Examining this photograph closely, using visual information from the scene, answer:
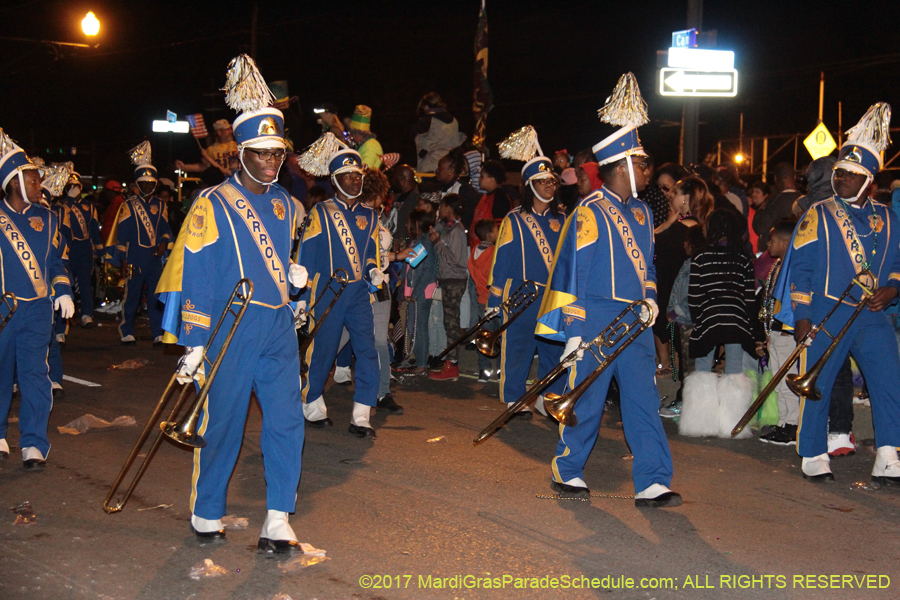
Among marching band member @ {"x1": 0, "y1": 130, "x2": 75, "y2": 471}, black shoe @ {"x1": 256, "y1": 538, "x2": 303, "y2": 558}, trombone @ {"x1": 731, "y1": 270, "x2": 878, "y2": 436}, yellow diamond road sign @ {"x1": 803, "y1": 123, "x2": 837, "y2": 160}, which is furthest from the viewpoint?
yellow diamond road sign @ {"x1": 803, "y1": 123, "x2": 837, "y2": 160}

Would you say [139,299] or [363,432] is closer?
[363,432]

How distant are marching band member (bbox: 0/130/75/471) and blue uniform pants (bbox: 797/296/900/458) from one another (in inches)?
214

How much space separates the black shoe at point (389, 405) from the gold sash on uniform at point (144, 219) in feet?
20.3

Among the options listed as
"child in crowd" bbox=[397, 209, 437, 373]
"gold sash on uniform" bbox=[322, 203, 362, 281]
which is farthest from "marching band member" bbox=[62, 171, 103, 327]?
"gold sash on uniform" bbox=[322, 203, 362, 281]

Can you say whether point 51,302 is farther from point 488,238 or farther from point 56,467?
point 488,238

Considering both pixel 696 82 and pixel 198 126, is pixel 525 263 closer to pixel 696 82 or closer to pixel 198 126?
pixel 696 82

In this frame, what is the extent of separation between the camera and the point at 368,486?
6141 millimetres

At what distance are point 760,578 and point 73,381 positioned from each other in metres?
8.09

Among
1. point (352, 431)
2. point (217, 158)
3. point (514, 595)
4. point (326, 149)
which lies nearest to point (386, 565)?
point (514, 595)

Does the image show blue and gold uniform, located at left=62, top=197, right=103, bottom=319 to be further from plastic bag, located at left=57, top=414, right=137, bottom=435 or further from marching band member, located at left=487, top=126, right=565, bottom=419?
marching band member, located at left=487, top=126, right=565, bottom=419

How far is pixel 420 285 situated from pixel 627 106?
5232 millimetres

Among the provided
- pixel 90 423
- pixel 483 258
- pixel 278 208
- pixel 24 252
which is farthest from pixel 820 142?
pixel 24 252

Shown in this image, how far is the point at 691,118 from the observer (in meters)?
13.6

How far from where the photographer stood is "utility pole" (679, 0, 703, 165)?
13.4 metres
